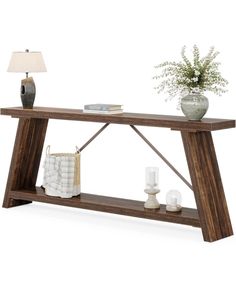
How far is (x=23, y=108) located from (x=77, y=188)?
2.78 ft

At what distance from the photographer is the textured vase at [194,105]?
5.45 metres

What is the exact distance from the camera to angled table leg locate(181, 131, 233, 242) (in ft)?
17.8

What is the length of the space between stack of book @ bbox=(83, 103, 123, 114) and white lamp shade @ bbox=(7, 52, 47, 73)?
24.7 inches

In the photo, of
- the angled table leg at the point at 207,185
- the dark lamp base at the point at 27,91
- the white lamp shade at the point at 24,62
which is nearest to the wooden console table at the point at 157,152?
the angled table leg at the point at 207,185

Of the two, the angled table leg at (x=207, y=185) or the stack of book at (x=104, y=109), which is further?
the stack of book at (x=104, y=109)

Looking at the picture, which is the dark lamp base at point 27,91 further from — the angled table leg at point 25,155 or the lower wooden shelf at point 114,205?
the lower wooden shelf at point 114,205

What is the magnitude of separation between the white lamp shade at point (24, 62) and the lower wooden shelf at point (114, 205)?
1.06m

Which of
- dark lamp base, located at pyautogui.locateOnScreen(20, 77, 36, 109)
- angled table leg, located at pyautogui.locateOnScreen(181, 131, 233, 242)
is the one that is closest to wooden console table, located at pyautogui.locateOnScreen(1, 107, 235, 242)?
angled table leg, located at pyautogui.locateOnScreen(181, 131, 233, 242)

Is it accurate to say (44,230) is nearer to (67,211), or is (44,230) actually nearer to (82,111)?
(67,211)

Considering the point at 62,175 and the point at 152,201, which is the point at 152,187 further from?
the point at 62,175

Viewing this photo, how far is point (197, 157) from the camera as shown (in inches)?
215

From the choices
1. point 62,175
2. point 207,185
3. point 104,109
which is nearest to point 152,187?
point 207,185

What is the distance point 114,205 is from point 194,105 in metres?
1.08

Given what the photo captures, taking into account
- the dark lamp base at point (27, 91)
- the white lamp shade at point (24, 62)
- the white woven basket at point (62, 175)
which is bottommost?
the white woven basket at point (62, 175)
